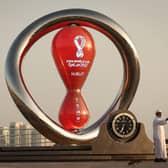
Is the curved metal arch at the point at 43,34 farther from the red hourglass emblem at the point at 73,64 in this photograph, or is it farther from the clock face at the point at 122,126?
the clock face at the point at 122,126

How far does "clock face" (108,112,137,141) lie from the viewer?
16.2 m

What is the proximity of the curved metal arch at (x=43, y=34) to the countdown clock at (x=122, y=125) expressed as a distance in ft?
12.5

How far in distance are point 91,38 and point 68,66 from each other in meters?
1.48

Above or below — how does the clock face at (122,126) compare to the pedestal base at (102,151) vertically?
above

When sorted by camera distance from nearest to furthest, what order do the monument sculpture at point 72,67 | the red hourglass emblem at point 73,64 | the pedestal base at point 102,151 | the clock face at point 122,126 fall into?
the clock face at point 122,126 → the pedestal base at point 102,151 → the monument sculpture at point 72,67 → the red hourglass emblem at point 73,64

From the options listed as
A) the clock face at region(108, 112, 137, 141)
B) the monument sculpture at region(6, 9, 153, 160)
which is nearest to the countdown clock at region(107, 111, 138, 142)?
the clock face at region(108, 112, 137, 141)

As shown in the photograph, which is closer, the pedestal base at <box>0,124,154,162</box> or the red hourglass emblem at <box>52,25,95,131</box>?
the pedestal base at <box>0,124,154,162</box>

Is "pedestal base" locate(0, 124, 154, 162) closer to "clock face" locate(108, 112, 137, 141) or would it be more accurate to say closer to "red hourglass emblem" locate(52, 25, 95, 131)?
"clock face" locate(108, 112, 137, 141)

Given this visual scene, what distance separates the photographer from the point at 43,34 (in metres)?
21.3

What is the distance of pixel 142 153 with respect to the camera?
16500 millimetres

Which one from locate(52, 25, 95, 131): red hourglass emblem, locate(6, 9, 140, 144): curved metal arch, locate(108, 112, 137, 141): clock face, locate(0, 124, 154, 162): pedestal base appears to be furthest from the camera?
locate(52, 25, 95, 131): red hourglass emblem

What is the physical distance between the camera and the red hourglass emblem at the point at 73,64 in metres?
20.7

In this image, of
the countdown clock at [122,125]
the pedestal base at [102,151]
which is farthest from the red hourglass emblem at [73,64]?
the countdown clock at [122,125]

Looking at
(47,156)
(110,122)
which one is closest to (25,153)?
(47,156)
